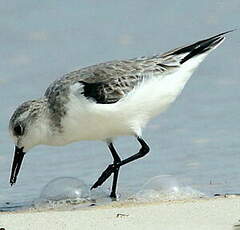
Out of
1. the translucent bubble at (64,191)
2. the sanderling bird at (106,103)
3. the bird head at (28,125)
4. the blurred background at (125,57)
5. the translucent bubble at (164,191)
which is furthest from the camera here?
the blurred background at (125,57)

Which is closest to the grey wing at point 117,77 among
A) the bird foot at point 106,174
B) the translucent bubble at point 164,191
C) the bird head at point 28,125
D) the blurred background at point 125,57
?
the bird head at point 28,125

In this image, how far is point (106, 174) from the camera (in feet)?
31.1

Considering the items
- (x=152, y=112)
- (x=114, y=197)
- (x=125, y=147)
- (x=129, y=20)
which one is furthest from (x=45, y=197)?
(x=129, y=20)

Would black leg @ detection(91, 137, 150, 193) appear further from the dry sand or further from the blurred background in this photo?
the dry sand

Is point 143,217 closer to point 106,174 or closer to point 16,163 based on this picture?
point 106,174

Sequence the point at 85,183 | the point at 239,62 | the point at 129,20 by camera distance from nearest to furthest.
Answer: the point at 85,183 → the point at 239,62 → the point at 129,20

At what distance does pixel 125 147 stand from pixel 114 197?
5.27ft

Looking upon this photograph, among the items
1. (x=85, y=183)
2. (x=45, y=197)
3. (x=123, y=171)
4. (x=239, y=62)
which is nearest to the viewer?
(x=45, y=197)

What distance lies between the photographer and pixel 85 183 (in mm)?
9727

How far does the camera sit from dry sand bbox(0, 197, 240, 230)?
282 inches

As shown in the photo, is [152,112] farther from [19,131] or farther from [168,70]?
[19,131]

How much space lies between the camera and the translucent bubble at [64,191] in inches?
357

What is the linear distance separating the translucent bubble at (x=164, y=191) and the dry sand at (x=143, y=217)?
621 mm

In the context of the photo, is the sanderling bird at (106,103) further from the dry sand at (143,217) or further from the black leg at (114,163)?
the dry sand at (143,217)
